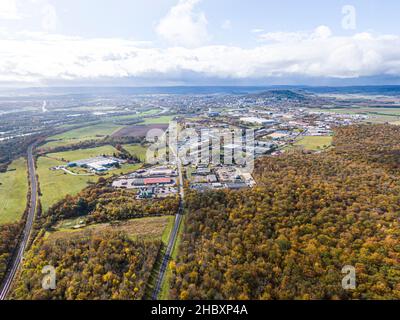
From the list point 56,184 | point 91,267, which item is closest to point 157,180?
point 56,184

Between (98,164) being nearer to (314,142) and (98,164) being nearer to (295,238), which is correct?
(295,238)

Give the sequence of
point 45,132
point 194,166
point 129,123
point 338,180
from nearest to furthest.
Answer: point 338,180 → point 194,166 → point 45,132 → point 129,123

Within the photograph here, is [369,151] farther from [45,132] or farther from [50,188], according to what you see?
[45,132]

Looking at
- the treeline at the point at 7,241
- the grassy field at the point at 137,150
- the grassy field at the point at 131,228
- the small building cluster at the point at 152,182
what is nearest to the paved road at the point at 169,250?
the grassy field at the point at 131,228

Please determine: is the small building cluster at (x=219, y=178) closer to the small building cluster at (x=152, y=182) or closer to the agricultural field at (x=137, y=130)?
the small building cluster at (x=152, y=182)

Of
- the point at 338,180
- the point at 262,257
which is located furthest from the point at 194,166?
the point at 262,257
